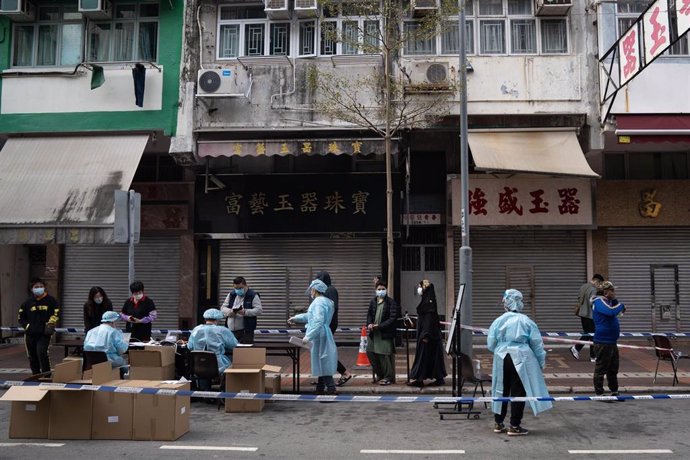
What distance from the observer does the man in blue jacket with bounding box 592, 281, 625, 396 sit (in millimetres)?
9141

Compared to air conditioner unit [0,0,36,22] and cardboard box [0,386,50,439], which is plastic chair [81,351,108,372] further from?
air conditioner unit [0,0,36,22]

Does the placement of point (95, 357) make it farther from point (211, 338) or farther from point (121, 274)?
point (121, 274)

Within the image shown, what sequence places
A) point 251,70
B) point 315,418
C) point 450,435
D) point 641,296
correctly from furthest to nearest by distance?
point 641,296 < point 251,70 < point 315,418 < point 450,435

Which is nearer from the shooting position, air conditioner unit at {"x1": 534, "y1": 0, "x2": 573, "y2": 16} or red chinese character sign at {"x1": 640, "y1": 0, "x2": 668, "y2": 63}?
red chinese character sign at {"x1": 640, "y1": 0, "x2": 668, "y2": 63}

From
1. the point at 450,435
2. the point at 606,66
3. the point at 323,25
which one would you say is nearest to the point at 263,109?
the point at 323,25

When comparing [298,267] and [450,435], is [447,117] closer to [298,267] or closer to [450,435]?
[298,267]

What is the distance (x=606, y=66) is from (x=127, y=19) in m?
10.8


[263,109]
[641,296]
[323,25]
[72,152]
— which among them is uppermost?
[323,25]

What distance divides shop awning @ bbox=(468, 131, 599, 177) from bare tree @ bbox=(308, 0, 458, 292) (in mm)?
1167

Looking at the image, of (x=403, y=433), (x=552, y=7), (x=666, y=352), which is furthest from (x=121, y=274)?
(x=666, y=352)

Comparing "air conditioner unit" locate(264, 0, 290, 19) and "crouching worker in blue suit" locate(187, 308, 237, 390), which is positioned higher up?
"air conditioner unit" locate(264, 0, 290, 19)

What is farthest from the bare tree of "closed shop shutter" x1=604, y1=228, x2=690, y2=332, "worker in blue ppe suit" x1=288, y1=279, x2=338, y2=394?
"closed shop shutter" x1=604, y1=228, x2=690, y2=332

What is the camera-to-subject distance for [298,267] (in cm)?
1511

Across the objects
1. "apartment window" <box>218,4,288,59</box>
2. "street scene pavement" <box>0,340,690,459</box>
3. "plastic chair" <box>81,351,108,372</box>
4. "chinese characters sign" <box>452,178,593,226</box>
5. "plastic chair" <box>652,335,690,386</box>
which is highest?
"apartment window" <box>218,4,288,59</box>
